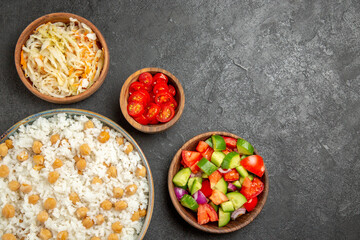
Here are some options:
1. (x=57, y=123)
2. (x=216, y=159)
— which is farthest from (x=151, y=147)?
(x=57, y=123)

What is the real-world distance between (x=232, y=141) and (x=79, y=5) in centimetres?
199

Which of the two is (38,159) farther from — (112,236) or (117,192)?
(112,236)

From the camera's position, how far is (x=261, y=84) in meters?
3.27

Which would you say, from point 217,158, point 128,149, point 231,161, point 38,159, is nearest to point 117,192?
point 128,149

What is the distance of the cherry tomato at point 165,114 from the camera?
2.78 m

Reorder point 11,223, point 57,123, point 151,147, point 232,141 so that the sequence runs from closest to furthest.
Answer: point 11,223 → point 57,123 → point 232,141 → point 151,147

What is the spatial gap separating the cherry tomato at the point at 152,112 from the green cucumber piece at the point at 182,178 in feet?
1.76

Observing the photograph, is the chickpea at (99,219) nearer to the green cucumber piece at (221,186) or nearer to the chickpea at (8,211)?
the chickpea at (8,211)

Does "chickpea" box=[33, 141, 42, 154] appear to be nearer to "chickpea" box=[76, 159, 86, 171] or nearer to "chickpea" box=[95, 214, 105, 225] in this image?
"chickpea" box=[76, 159, 86, 171]

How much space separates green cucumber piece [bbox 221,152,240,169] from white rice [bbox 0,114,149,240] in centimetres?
70

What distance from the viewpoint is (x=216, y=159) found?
2799mm

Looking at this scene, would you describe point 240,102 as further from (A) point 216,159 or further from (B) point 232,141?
(A) point 216,159

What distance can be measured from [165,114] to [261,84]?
3.64 feet

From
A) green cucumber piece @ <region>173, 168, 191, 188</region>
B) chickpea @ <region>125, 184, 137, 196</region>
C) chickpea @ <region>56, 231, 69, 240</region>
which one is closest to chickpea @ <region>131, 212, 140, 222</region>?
chickpea @ <region>125, 184, 137, 196</region>
